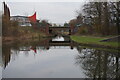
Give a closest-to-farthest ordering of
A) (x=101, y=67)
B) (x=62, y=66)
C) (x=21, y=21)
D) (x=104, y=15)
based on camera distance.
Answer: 1. (x=101, y=67)
2. (x=62, y=66)
3. (x=104, y=15)
4. (x=21, y=21)

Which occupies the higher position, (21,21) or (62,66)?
(21,21)

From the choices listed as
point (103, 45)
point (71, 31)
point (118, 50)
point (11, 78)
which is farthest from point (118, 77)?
point (71, 31)

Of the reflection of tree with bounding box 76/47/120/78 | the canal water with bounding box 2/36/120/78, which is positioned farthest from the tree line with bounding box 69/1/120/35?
the reflection of tree with bounding box 76/47/120/78

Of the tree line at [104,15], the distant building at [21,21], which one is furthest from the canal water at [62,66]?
the distant building at [21,21]

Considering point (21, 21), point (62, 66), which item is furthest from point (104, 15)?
point (21, 21)

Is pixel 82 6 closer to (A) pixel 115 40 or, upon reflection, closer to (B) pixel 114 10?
(B) pixel 114 10

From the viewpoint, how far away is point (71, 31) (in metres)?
59.6

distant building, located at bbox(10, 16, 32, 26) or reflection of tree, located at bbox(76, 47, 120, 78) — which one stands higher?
distant building, located at bbox(10, 16, 32, 26)

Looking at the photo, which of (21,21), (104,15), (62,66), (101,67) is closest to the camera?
(101,67)

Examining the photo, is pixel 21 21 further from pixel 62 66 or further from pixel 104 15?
pixel 62 66

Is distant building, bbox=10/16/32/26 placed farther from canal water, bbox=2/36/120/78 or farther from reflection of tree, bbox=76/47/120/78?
reflection of tree, bbox=76/47/120/78

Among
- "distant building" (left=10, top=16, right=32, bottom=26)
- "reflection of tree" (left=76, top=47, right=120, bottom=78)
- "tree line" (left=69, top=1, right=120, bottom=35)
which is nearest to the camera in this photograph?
"reflection of tree" (left=76, top=47, right=120, bottom=78)

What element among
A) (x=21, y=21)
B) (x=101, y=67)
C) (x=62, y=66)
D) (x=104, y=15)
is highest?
(x=21, y=21)

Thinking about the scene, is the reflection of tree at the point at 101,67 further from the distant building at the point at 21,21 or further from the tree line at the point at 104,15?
the distant building at the point at 21,21
